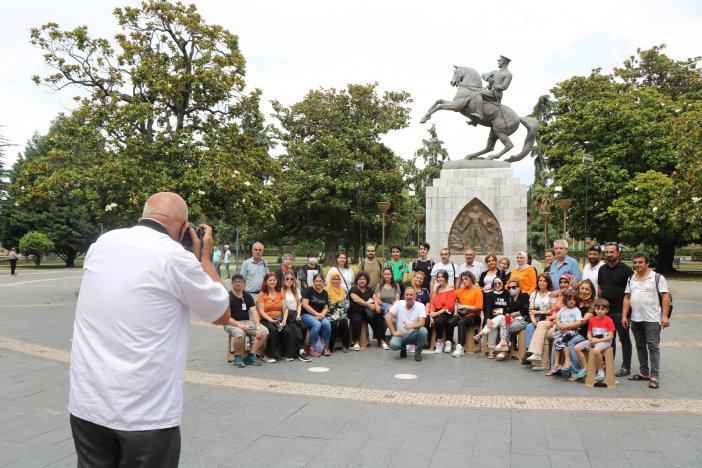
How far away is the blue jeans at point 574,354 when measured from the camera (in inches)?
284

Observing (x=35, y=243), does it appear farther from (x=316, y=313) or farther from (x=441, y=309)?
(x=441, y=309)

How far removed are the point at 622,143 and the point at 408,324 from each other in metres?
27.7

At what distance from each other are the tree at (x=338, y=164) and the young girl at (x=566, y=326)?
2060cm

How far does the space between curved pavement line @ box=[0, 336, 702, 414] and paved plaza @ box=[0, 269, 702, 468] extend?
19mm

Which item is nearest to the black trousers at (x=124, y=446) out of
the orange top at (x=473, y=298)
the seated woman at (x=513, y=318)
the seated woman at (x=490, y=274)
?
the seated woman at (x=513, y=318)

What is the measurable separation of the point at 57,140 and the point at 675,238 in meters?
31.7

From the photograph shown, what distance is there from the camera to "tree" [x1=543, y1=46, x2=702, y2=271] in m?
30.1

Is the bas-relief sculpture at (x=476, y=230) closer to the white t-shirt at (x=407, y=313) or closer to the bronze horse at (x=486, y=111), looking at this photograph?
the bronze horse at (x=486, y=111)

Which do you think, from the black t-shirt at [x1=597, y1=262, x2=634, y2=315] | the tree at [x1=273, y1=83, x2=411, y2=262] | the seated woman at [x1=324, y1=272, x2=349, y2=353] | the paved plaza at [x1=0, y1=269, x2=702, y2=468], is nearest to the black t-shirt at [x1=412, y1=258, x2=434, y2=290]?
the seated woman at [x1=324, y1=272, x2=349, y2=353]

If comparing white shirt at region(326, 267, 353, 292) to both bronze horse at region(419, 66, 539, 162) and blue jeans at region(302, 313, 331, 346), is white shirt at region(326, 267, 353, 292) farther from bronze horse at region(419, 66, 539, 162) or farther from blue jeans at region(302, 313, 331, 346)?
bronze horse at region(419, 66, 539, 162)

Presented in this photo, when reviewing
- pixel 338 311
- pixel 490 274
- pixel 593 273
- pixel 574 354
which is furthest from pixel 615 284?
pixel 338 311

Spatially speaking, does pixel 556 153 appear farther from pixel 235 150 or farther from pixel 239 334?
pixel 239 334

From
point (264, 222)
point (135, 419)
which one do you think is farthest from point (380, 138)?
point (135, 419)

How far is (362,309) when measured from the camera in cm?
959
